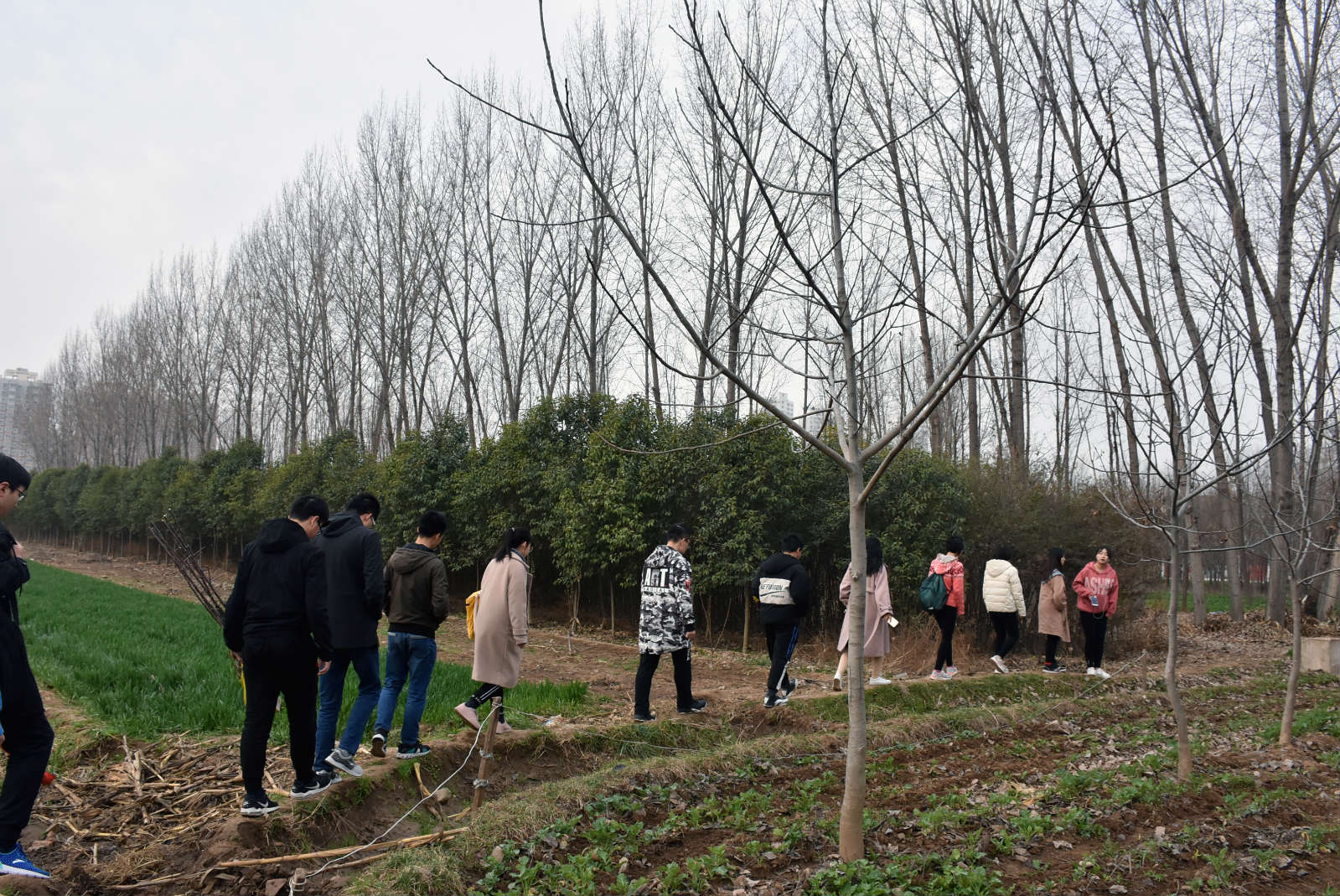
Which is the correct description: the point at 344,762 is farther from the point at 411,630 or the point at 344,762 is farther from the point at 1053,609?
the point at 1053,609

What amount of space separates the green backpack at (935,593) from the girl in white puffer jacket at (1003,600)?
1017 mm

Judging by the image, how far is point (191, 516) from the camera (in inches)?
1458

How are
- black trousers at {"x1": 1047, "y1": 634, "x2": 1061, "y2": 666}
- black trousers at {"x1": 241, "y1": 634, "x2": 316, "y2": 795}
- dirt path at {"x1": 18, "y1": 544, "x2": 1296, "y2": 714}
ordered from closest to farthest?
1. black trousers at {"x1": 241, "y1": 634, "x2": 316, "y2": 795}
2. dirt path at {"x1": 18, "y1": 544, "x2": 1296, "y2": 714}
3. black trousers at {"x1": 1047, "y1": 634, "x2": 1061, "y2": 666}

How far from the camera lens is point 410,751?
20.7 feet

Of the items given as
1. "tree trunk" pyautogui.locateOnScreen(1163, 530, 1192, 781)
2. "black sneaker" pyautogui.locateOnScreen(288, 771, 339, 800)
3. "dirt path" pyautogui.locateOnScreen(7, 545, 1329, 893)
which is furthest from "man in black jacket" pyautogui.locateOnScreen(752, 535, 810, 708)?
"black sneaker" pyautogui.locateOnScreen(288, 771, 339, 800)

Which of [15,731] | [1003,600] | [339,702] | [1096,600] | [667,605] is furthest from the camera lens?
[1003,600]

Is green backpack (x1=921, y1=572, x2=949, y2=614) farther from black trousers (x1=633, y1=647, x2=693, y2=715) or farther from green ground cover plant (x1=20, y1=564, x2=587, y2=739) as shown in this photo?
green ground cover plant (x1=20, y1=564, x2=587, y2=739)

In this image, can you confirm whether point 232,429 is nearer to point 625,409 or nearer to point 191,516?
point 191,516

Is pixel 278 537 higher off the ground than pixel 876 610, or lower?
higher

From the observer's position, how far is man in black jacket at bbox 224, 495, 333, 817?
4.96 m

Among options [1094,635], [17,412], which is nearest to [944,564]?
[1094,635]

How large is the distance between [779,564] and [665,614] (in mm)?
1516

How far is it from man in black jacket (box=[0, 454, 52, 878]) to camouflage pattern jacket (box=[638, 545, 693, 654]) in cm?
435

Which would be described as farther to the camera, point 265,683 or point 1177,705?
point 1177,705
